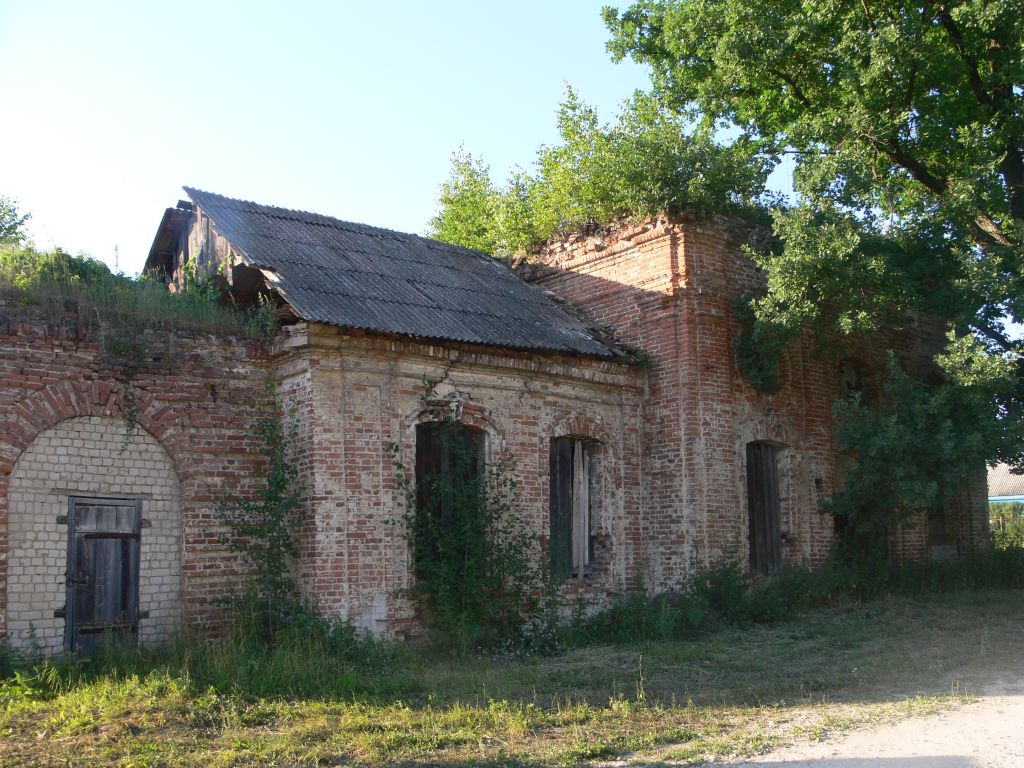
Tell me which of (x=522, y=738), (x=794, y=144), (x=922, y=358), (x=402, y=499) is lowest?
(x=522, y=738)

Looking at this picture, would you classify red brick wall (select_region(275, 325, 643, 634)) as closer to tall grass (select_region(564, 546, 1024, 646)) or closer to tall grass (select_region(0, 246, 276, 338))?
tall grass (select_region(564, 546, 1024, 646))

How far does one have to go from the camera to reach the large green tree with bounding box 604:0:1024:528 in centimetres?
1194

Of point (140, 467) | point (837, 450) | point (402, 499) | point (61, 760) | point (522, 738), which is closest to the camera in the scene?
point (61, 760)

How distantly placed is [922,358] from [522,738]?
41.2ft

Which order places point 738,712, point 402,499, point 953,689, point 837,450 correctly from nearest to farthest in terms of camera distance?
point 738,712
point 953,689
point 402,499
point 837,450

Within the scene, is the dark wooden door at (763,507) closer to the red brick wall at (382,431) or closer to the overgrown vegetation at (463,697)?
the red brick wall at (382,431)

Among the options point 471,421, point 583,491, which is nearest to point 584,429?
point 583,491

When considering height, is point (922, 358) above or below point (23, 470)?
above

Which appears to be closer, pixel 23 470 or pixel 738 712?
pixel 738 712

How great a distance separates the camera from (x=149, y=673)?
825 centimetres

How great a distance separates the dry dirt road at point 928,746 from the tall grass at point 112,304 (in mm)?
7174

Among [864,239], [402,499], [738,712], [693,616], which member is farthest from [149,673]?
[864,239]

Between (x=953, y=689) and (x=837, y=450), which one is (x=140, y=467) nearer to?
(x=953, y=689)

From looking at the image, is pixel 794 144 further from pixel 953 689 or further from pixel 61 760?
pixel 61 760
